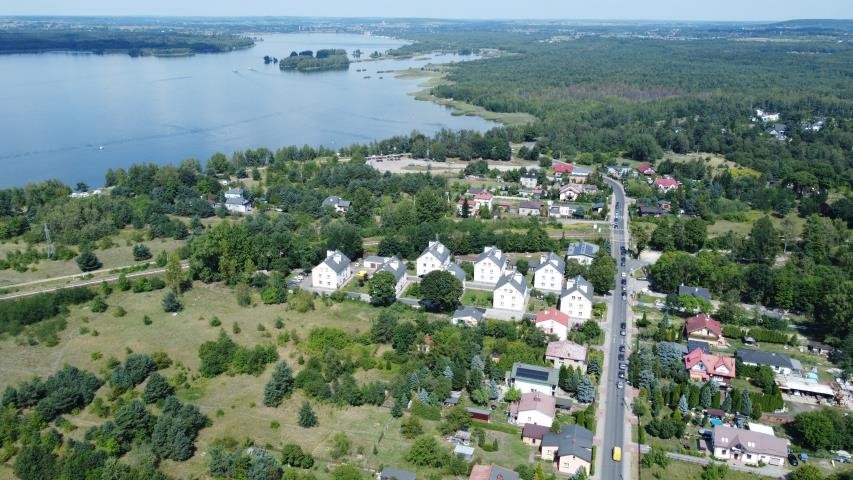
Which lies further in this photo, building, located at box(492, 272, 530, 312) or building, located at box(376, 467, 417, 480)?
building, located at box(492, 272, 530, 312)

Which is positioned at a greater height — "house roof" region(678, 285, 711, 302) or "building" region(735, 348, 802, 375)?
"house roof" region(678, 285, 711, 302)

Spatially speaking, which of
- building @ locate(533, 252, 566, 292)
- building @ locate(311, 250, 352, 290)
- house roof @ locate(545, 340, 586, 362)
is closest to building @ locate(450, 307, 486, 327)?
house roof @ locate(545, 340, 586, 362)

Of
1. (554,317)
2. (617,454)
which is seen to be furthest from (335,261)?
(617,454)

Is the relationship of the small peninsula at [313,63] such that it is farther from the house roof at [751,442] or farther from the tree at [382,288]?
the house roof at [751,442]

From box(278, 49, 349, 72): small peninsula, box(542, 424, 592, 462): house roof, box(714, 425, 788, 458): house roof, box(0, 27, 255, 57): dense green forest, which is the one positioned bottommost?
box(714, 425, 788, 458): house roof

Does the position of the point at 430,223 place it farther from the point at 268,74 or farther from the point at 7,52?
the point at 7,52

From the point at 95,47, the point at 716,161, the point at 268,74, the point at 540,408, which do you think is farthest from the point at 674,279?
the point at 95,47

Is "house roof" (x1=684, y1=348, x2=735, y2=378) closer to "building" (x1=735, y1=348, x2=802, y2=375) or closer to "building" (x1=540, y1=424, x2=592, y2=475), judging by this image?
"building" (x1=735, y1=348, x2=802, y2=375)
